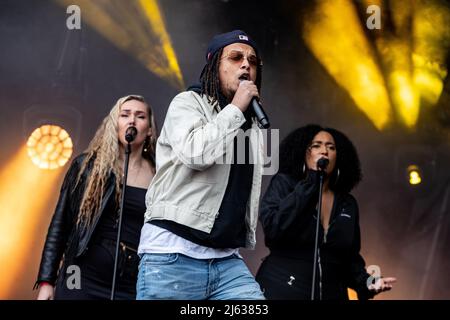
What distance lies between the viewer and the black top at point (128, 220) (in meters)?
4.13

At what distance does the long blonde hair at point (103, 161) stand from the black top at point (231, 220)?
1.24m

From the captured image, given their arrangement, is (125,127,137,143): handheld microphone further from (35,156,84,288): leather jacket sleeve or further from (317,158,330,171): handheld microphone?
(317,158,330,171): handheld microphone

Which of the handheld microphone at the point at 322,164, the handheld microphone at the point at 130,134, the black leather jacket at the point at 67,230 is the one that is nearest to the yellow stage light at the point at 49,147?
the black leather jacket at the point at 67,230

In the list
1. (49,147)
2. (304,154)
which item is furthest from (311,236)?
(49,147)

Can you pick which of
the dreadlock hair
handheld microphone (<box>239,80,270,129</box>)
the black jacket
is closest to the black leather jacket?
the black jacket

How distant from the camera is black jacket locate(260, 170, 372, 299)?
445 cm

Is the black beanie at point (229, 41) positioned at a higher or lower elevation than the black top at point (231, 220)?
higher

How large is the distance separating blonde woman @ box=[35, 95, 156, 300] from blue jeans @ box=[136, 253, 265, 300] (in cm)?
110

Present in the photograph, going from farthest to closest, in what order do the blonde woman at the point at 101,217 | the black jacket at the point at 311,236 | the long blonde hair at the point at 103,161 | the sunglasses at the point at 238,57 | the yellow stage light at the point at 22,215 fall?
the yellow stage light at the point at 22,215 < the black jacket at the point at 311,236 < the long blonde hair at the point at 103,161 < the blonde woman at the point at 101,217 < the sunglasses at the point at 238,57

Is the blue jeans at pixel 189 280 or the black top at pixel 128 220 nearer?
the blue jeans at pixel 189 280

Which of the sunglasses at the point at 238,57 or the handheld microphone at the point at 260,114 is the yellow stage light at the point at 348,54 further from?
the handheld microphone at the point at 260,114

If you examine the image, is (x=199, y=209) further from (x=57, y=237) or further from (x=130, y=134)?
(x=57, y=237)
